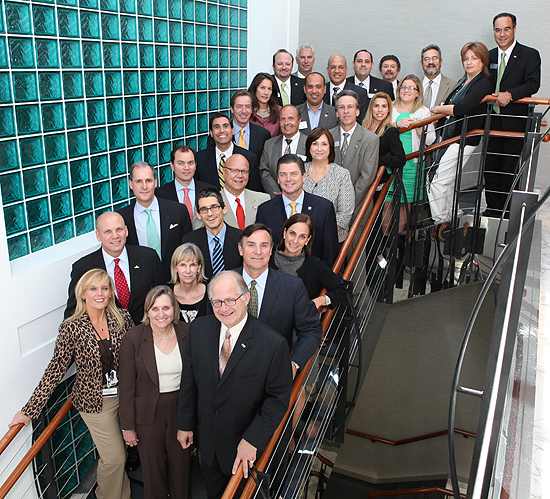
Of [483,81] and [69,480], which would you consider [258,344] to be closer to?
[69,480]

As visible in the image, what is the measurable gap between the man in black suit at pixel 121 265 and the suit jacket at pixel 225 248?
0.97ft

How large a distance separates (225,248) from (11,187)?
152cm

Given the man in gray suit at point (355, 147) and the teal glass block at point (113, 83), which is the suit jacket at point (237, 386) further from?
the teal glass block at point (113, 83)

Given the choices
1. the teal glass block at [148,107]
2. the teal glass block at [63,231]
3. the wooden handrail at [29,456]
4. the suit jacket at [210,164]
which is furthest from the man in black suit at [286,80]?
the wooden handrail at [29,456]

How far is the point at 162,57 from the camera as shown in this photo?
16.1 feet

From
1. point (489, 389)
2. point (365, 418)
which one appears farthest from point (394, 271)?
point (365, 418)

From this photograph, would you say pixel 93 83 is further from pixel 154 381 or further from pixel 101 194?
pixel 154 381

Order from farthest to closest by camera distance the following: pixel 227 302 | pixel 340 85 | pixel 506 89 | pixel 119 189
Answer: pixel 340 85, pixel 506 89, pixel 119 189, pixel 227 302

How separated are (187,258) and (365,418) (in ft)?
19.6

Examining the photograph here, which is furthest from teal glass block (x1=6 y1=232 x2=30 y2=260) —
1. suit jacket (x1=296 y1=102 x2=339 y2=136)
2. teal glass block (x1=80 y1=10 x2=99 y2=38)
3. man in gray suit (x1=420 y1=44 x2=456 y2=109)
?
man in gray suit (x1=420 y1=44 x2=456 y2=109)

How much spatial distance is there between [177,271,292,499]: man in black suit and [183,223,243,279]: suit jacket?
72 centimetres

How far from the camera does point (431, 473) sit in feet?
26.1

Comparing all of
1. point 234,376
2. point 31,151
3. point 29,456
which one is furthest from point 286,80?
point 29,456

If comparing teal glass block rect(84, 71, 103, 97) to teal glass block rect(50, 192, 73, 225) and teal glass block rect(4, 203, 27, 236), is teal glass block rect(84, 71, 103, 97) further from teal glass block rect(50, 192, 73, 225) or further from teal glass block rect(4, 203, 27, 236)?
teal glass block rect(4, 203, 27, 236)
